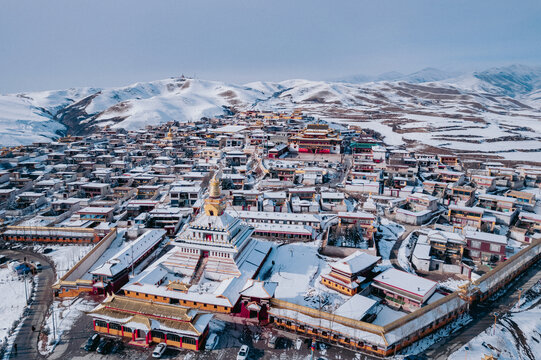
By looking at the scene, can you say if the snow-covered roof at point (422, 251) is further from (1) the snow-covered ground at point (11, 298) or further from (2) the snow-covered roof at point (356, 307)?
(1) the snow-covered ground at point (11, 298)

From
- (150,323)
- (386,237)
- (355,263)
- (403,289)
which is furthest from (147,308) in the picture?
(386,237)

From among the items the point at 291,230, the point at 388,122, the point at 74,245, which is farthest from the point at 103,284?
the point at 388,122

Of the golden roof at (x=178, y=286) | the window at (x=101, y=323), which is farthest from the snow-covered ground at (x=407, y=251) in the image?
the window at (x=101, y=323)

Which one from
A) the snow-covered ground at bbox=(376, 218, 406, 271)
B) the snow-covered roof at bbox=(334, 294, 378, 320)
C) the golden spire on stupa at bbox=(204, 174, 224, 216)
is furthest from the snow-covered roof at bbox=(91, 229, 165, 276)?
the snow-covered ground at bbox=(376, 218, 406, 271)

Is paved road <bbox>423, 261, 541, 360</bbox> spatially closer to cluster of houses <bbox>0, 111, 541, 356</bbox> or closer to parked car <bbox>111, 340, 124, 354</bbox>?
cluster of houses <bbox>0, 111, 541, 356</bbox>

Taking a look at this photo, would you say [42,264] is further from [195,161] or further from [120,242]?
[195,161]

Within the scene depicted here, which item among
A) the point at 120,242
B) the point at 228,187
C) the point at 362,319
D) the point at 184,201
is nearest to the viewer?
the point at 362,319
